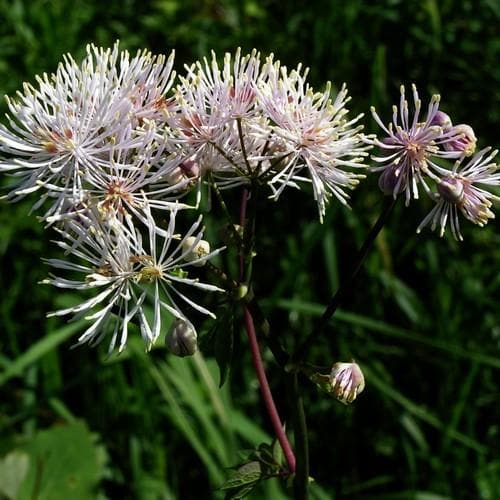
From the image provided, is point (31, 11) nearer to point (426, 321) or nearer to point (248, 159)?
point (426, 321)

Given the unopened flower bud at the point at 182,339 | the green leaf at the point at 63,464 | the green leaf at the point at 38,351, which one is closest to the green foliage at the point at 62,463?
the green leaf at the point at 63,464

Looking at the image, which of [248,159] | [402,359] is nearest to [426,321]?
[402,359]

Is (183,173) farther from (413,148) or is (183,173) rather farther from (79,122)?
(413,148)

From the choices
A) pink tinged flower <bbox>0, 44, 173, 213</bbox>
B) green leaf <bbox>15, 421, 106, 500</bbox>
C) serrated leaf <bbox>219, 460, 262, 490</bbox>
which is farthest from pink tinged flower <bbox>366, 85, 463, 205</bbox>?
green leaf <bbox>15, 421, 106, 500</bbox>

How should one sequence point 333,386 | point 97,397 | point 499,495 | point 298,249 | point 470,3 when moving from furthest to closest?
point 470,3
point 298,249
point 97,397
point 499,495
point 333,386

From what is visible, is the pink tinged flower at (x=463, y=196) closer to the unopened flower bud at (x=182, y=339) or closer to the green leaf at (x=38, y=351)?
the unopened flower bud at (x=182, y=339)

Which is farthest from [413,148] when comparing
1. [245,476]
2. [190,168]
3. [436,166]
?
[245,476]
